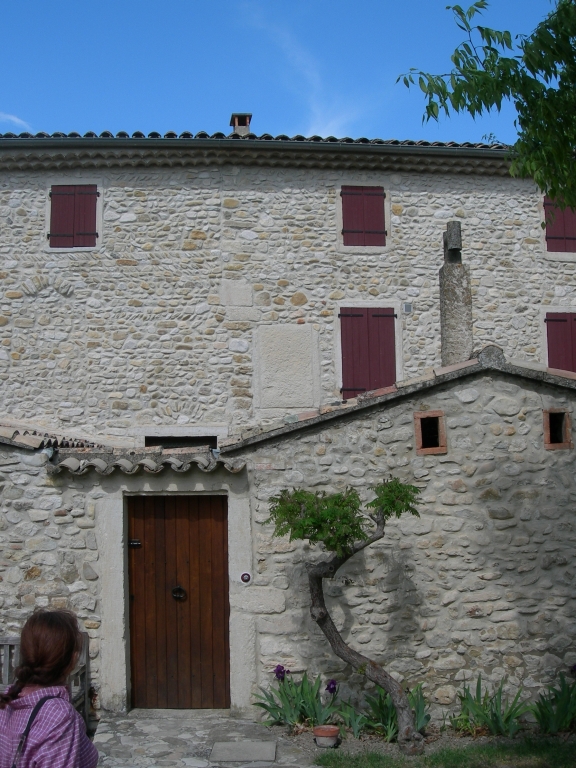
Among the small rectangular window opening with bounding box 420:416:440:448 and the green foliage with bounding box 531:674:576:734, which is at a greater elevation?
the small rectangular window opening with bounding box 420:416:440:448

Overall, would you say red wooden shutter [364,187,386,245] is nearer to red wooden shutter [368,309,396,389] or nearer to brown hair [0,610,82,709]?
red wooden shutter [368,309,396,389]

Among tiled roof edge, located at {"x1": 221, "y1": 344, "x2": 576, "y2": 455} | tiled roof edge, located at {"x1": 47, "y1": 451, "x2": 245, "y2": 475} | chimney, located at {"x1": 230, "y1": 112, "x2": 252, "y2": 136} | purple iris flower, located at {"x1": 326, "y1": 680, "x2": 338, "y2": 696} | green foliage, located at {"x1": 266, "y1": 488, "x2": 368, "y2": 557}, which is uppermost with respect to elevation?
chimney, located at {"x1": 230, "y1": 112, "x2": 252, "y2": 136}

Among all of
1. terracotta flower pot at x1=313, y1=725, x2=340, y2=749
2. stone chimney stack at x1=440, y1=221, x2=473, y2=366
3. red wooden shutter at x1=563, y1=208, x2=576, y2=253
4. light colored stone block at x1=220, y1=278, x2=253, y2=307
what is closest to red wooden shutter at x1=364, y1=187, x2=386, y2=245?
light colored stone block at x1=220, y1=278, x2=253, y2=307

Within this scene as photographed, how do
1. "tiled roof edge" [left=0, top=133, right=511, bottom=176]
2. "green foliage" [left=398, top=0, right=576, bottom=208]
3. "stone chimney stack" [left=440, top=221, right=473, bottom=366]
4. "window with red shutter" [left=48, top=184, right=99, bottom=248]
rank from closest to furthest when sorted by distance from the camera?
"green foliage" [left=398, top=0, right=576, bottom=208] → "stone chimney stack" [left=440, top=221, right=473, bottom=366] → "tiled roof edge" [left=0, top=133, right=511, bottom=176] → "window with red shutter" [left=48, top=184, right=99, bottom=248]

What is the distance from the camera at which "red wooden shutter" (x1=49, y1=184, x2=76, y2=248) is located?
11.1 metres

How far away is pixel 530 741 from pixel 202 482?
10.7ft

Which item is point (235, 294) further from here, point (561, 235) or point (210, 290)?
point (561, 235)

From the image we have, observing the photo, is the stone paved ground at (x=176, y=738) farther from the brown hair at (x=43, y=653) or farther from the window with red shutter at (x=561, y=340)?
the window with red shutter at (x=561, y=340)

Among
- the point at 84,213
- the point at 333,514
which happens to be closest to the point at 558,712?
the point at 333,514

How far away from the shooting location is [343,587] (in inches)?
245

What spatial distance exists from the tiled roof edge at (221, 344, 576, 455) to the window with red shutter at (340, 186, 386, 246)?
17.9ft

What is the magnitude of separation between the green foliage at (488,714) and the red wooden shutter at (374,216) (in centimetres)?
714

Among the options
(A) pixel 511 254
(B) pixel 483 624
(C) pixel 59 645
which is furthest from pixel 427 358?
(C) pixel 59 645

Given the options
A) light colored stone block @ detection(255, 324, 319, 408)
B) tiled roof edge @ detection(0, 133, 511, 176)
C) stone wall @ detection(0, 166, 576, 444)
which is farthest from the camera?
light colored stone block @ detection(255, 324, 319, 408)
